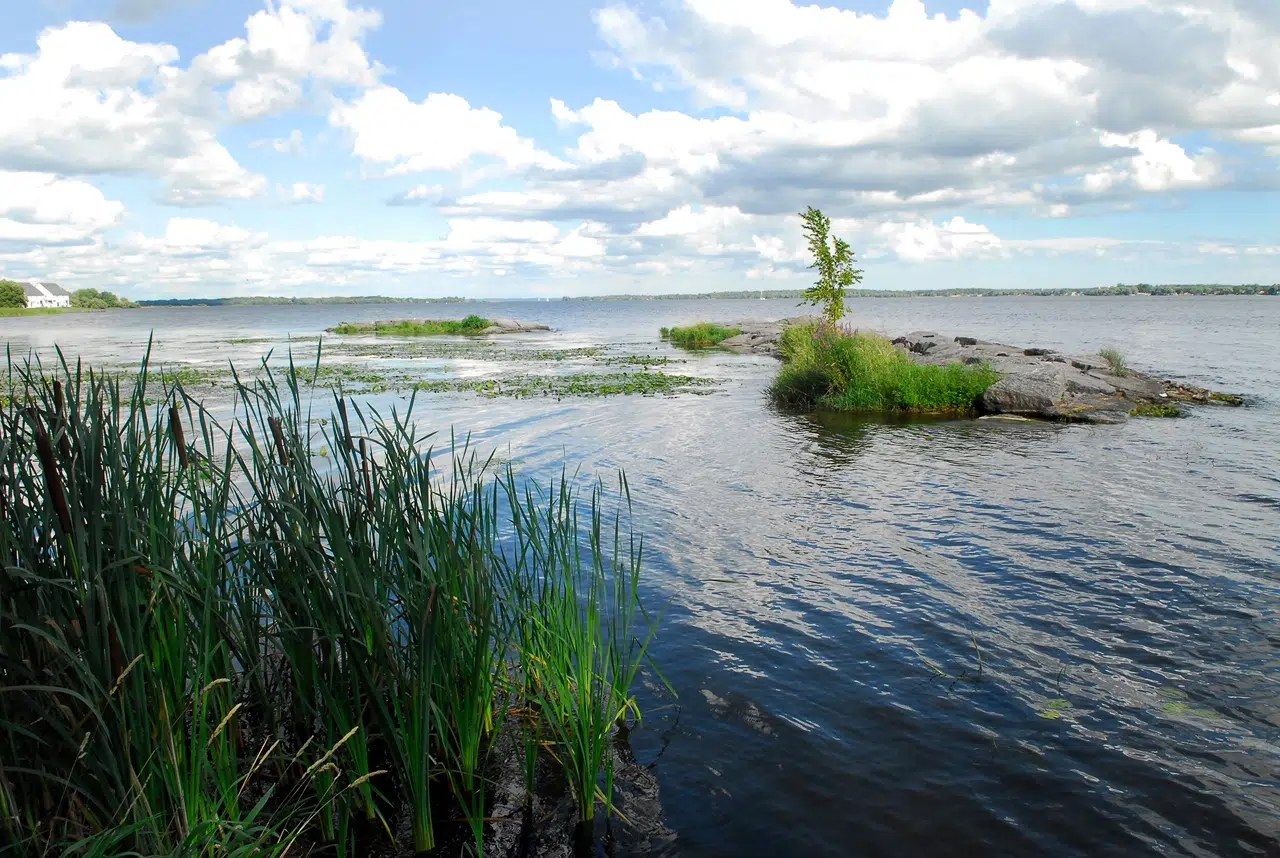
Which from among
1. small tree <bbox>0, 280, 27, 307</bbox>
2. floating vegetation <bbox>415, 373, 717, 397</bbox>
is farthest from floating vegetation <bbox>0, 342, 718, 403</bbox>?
small tree <bbox>0, 280, 27, 307</bbox>

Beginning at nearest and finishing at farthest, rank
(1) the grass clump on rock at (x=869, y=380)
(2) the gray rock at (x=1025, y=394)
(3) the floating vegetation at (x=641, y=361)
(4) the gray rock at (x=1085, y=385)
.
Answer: (2) the gray rock at (x=1025, y=394), (1) the grass clump on rock at (x=869, y=380), (4) the gray rock at (x=1085, y=385), (3) the floating vegetation at (x=641, y=361)

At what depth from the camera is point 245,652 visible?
425 centimetres

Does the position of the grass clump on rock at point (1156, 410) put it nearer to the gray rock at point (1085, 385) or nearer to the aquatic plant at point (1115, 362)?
the gray rock at point (1085, 385)

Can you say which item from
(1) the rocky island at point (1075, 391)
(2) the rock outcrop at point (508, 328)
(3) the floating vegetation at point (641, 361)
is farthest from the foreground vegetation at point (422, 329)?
(1) the rocky island at point (1075, 391)

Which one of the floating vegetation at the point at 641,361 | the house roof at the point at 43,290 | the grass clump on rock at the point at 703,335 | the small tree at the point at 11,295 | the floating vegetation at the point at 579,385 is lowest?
the floating vegetation at the point at 579,385

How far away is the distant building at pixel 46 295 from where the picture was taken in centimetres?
15762

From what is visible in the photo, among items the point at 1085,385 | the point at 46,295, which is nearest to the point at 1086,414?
the point at 1085,385

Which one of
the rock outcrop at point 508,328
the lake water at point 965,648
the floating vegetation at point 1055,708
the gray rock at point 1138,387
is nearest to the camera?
the lake water at point 965,648

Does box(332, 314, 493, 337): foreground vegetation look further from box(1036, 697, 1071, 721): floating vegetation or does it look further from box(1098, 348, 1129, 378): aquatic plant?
box(1036, 697, 1071, 721): floating vegetation

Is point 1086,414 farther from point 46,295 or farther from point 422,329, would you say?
point 46,295

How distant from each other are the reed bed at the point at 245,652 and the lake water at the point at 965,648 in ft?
4.18

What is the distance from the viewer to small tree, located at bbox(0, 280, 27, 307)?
132m

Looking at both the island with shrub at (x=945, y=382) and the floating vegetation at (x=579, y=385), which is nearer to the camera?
the island with shrub at (x=945, y=382)

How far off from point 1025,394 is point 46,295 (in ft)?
642
